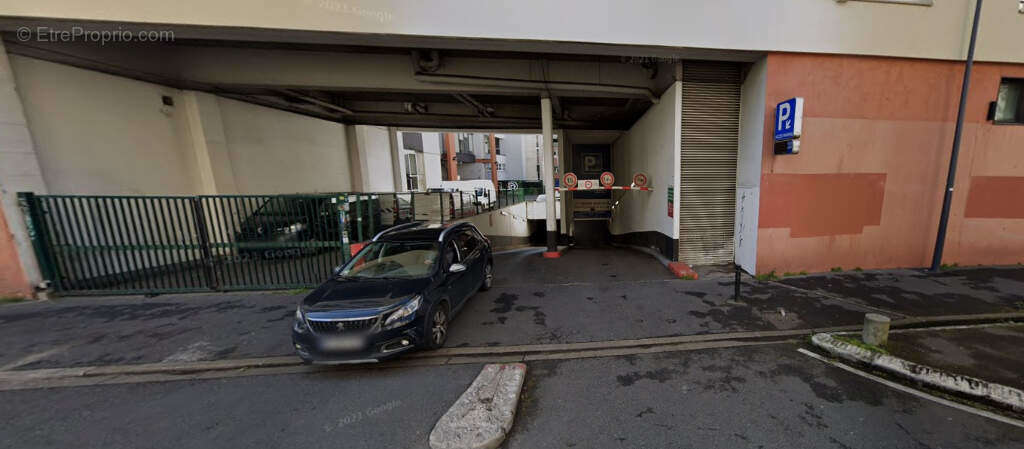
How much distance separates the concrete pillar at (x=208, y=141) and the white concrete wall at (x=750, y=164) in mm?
13864

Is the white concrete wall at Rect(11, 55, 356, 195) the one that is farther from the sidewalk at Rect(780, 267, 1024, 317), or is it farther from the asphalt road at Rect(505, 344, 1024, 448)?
the sidewalk at Rect(780, 267, 1024, 317)

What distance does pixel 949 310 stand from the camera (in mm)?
5086

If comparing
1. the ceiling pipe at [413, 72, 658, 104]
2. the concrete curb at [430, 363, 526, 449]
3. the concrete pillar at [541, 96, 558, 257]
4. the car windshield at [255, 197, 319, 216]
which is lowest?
the concrete curb at [430, 363, 526, 449]

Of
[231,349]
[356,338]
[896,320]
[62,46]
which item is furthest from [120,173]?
[896,320]

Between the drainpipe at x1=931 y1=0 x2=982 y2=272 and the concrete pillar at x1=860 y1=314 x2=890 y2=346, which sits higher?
the drainpipe at x1=931 y1=0 x2=982 y2=272

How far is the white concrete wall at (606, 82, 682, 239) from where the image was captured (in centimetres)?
760

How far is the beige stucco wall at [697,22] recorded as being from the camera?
226 inches

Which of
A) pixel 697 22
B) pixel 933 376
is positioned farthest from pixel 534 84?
pixel 933 376

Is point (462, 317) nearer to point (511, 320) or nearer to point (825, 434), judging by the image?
point (511, 320)

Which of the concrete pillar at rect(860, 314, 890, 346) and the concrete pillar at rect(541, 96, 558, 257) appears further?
the concrete pillar at rect(541, 96, 558, 257)

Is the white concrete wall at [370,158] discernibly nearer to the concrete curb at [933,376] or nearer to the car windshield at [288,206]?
the car windshield at [288,206]

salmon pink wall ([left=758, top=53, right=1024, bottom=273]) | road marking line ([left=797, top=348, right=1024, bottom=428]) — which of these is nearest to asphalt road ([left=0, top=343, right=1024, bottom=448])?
road marking line ([left=797, top=348, right=1024, bottom=428])

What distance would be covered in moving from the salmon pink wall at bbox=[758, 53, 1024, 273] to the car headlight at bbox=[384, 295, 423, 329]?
7.57m

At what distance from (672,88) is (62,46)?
13082 millimetres
